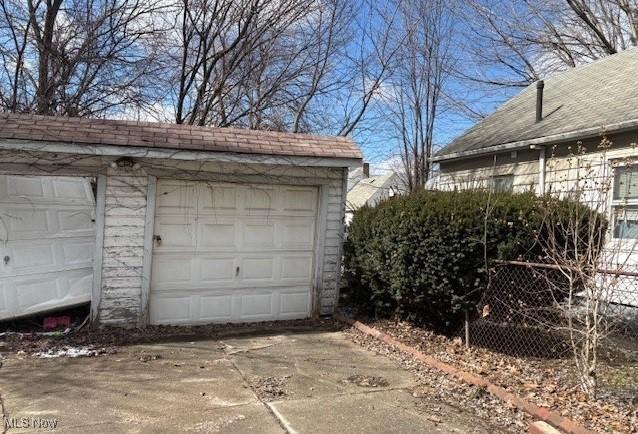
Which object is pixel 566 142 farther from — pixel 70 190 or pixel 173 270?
pixel 70 190

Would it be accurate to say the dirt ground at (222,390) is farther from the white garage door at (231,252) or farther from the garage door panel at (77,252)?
the garage door panel at (77,252)

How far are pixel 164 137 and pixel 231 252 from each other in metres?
1.86

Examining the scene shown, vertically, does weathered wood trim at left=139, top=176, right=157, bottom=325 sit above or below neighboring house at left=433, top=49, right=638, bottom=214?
below

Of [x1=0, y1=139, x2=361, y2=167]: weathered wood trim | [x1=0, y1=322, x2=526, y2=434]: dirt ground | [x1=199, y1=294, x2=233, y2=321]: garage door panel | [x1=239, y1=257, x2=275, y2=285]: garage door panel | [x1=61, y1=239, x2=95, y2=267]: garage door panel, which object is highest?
[x1=0, y1=139, x2=361, y2=167]: weathered wood trim

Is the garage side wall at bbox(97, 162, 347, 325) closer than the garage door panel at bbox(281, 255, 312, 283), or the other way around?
the garage side wall at bbox(97, 162, 347, 325)

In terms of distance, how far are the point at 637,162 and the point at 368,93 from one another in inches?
388

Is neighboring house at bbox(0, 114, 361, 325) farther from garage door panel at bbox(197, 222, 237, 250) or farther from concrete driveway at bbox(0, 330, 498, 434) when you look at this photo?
concrete driveway at bbox(0, 330, 498, 434)

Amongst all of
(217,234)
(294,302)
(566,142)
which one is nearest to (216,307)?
(217,234)

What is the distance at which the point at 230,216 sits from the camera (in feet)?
25.2

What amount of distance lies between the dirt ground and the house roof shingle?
18.7ft

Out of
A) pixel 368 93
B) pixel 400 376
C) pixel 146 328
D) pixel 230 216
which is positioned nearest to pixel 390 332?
pixel 400 376

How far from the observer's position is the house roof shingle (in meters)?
8.99

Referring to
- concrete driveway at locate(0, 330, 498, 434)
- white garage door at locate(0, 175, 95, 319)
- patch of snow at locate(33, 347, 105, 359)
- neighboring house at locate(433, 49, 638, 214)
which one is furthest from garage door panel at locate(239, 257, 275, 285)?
neighboring house at locate(433, 49, 638, 214)

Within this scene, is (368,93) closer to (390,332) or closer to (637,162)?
(637,162)
